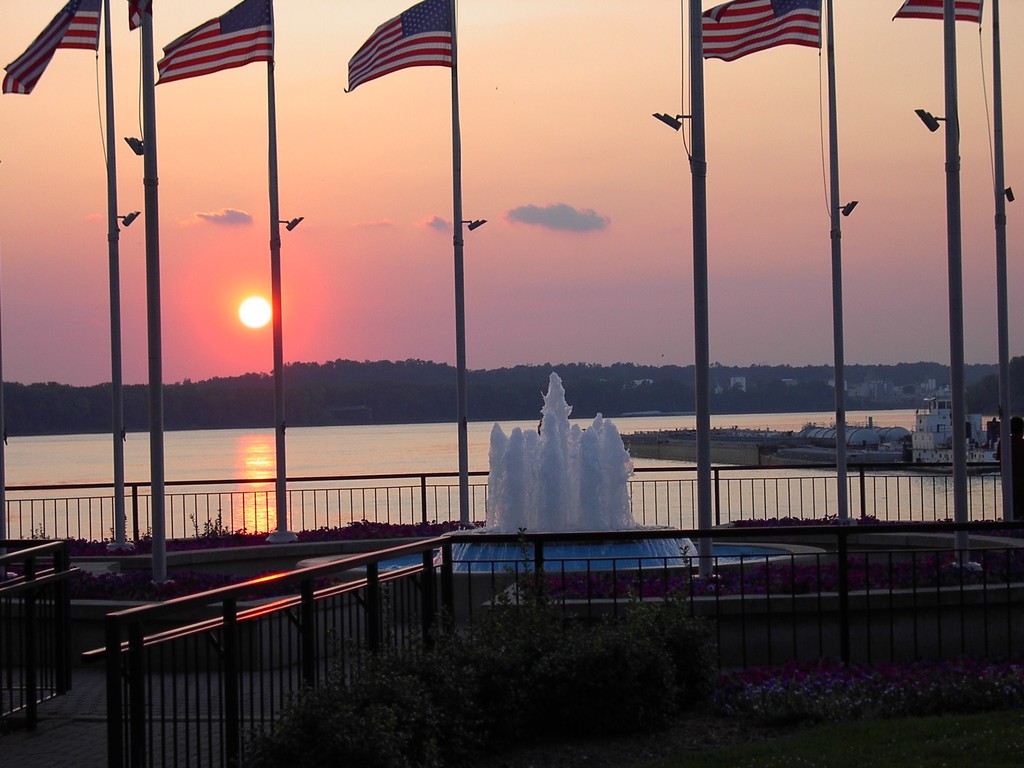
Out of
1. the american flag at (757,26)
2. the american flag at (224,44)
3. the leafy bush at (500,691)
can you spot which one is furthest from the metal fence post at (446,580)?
A: the american flag at (224,44)

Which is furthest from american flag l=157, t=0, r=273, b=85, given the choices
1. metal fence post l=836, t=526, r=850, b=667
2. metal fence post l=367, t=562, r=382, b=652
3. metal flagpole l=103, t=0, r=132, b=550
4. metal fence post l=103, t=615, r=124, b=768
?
metal fence post l=103, t=615, r=124, b=768

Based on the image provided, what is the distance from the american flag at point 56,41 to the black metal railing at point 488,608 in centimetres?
969

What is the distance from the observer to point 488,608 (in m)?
9.84

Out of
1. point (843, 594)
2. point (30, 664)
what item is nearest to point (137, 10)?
point (30, 664)

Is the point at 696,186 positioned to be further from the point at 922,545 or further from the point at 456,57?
the point at 456,57

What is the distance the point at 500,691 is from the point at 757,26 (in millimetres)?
13845

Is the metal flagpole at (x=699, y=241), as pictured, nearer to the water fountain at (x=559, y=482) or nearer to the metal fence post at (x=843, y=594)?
the water fountain at (x=559, y=482)

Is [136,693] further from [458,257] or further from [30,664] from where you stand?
[458,257]

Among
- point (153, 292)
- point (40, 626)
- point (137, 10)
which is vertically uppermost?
point (137, 10)

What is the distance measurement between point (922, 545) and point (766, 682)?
9.76 m

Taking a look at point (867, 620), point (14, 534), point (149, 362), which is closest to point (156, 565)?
point (149, 362)

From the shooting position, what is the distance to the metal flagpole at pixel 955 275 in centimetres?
1598

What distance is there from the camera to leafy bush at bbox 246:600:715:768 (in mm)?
7027

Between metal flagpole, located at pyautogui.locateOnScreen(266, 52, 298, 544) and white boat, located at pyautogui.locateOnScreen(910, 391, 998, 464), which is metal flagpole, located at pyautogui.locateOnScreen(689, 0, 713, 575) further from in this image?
white boat, located at pyautogui.locateOnScreen(910, 391, 998, 464)
